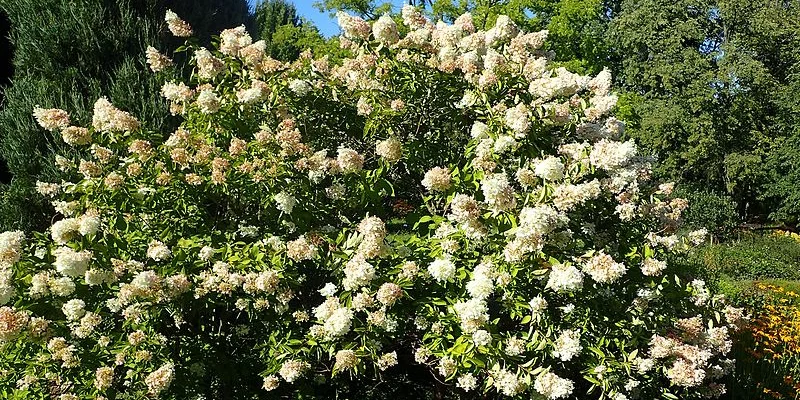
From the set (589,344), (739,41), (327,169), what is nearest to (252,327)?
(327,169)

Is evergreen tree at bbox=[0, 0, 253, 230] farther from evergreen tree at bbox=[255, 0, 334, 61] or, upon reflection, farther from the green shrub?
the green shrub

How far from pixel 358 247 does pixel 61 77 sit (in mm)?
3450

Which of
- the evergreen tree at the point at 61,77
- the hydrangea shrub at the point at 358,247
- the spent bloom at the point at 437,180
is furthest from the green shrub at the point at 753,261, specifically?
the evergreen tree at the point at 61,77

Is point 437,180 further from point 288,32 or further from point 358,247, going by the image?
point 288,32

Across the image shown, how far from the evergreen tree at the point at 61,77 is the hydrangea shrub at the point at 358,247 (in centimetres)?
153

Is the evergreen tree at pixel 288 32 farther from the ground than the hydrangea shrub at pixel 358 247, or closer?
farther from the ground

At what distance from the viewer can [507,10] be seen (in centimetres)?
1455

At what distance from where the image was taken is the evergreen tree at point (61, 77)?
16.6 ft

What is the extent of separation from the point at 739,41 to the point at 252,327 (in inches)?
917

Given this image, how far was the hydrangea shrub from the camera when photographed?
2.87 meters

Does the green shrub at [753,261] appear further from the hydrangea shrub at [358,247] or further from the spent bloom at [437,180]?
the spent bloom at [437,180]

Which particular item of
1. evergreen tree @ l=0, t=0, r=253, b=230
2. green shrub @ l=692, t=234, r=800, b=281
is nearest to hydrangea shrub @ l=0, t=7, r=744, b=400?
evergreen tree @ l=0, t=0, r=253, b=230

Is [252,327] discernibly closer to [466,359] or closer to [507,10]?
[466,359]

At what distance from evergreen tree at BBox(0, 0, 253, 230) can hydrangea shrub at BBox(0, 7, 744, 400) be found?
1.53 m
